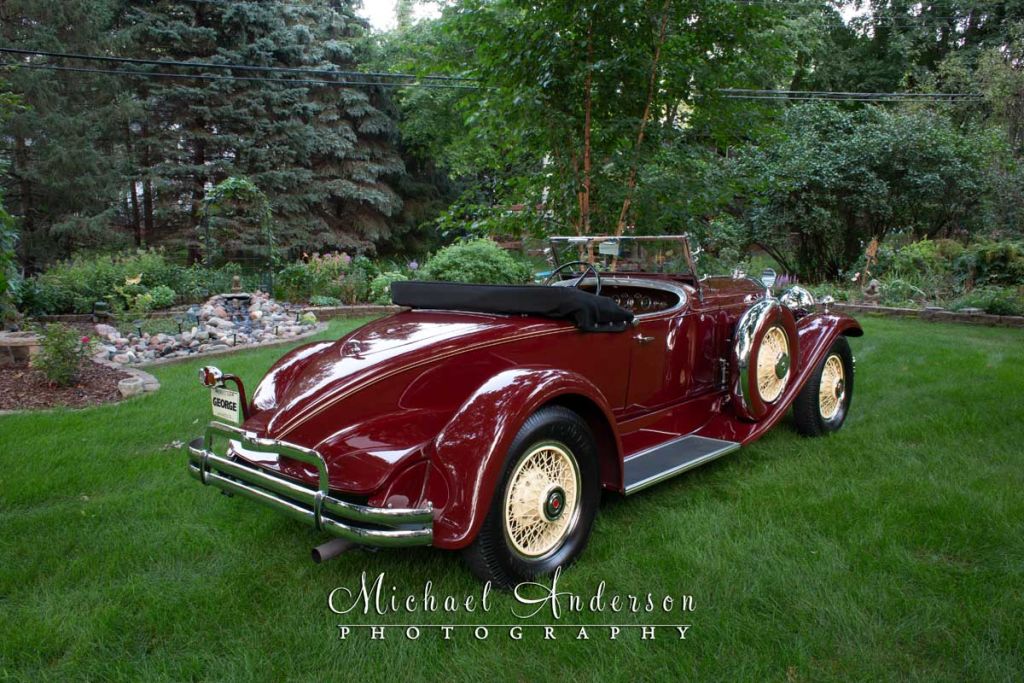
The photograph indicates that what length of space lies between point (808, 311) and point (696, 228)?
1.31 meters

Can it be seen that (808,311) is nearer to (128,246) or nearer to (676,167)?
(676,167)

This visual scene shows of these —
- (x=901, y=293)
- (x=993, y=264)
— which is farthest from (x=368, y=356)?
(x=993, y=264)

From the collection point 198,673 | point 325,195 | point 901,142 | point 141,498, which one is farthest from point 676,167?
point 325,195

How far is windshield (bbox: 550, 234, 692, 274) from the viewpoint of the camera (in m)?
4.00

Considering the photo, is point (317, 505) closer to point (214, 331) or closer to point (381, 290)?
point (214, 331)

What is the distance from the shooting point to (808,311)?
504 cm

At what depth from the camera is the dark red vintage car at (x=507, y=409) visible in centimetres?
237

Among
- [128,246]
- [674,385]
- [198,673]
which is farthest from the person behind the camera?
[128,246]

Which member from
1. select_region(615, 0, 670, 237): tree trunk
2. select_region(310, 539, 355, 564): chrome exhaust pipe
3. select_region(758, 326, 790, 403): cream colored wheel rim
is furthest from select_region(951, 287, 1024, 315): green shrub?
select_region(310, 539, 355, 564): chrome exhaust pipe

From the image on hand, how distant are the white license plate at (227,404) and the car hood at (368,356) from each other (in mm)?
178

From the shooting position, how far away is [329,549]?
7.76 ft

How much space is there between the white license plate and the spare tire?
102 inches

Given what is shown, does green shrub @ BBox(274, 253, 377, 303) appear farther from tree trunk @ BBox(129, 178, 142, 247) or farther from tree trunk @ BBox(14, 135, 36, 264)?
tree trunk @ BBox(129, 178, 142, 247)

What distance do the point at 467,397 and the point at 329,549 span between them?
2.62 ft
